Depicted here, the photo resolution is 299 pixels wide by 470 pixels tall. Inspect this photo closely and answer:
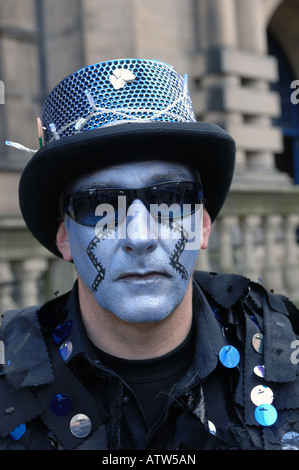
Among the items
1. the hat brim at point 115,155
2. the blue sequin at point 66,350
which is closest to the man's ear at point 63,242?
the hat brim at point 115,155

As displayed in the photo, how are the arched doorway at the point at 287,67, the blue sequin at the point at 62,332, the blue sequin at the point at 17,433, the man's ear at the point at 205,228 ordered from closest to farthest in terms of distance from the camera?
the blue sequin at the point at 17,433, the blue sequin at the point at 62,332, the man's ear at the point at 205,228, the arched doorway at the point at 287,67

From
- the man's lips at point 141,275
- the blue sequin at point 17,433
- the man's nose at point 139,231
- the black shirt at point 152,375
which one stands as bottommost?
the blue sequin at point 17,433

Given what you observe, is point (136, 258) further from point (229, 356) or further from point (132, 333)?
point (229, 356)

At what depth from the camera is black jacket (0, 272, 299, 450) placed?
1.96 metres

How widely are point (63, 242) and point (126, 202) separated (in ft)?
1.38

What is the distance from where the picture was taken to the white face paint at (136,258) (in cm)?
196

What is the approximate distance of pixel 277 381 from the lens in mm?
2086

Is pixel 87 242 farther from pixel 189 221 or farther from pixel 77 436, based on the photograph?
pixel 77 436

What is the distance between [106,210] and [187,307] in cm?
46

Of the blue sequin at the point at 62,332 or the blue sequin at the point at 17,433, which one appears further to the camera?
the blue sequin at the point at 62,332

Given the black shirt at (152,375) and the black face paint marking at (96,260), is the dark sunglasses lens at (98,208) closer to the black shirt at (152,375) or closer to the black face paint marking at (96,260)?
the black face paint marking at (96,260)

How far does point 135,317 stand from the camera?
1951 mm

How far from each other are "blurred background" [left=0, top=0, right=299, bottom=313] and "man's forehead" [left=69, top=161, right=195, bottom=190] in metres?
2.58
